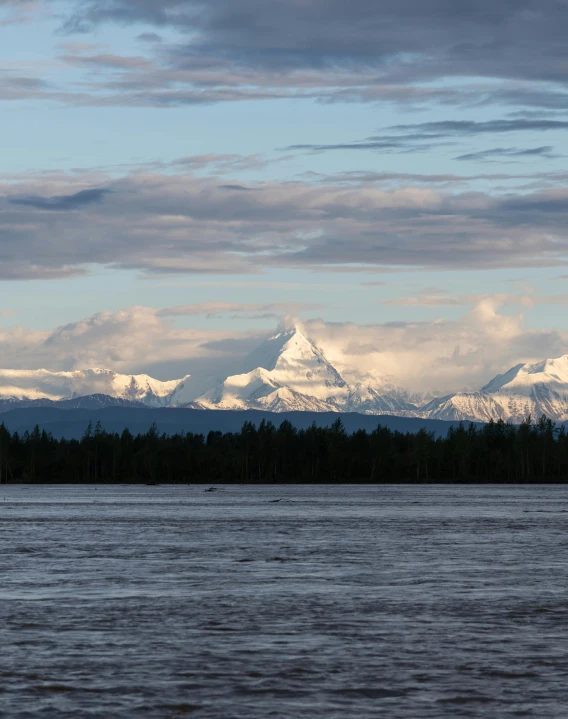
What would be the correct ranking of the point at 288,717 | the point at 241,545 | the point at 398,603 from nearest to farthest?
1. the point at 288,717
2. the point at 398,603
3. the point at 241,545

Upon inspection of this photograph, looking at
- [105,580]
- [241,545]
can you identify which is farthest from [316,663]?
[241,545]

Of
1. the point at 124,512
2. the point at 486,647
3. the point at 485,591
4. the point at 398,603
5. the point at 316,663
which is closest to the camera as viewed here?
the point at 316,663

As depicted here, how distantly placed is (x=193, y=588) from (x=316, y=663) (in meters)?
18.3

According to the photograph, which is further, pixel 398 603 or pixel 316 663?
pixel 398 603

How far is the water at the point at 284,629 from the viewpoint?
91.1ft

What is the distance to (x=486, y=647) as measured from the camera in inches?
1378

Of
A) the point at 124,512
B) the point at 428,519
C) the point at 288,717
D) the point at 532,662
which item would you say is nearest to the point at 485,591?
the point at 532,662

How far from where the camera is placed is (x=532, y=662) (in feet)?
107

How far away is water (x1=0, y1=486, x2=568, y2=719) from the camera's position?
27.8 meters

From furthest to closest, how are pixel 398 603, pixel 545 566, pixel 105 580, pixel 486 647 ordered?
pixel 545 566, pixel 105 580, pixel 398 603, pixel 486 647

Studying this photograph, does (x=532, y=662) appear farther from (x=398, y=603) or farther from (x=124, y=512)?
(x=124, y=512)

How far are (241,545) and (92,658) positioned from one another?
143ft

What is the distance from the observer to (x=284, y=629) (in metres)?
38.3

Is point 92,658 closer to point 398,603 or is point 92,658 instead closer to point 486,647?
point 486,647
